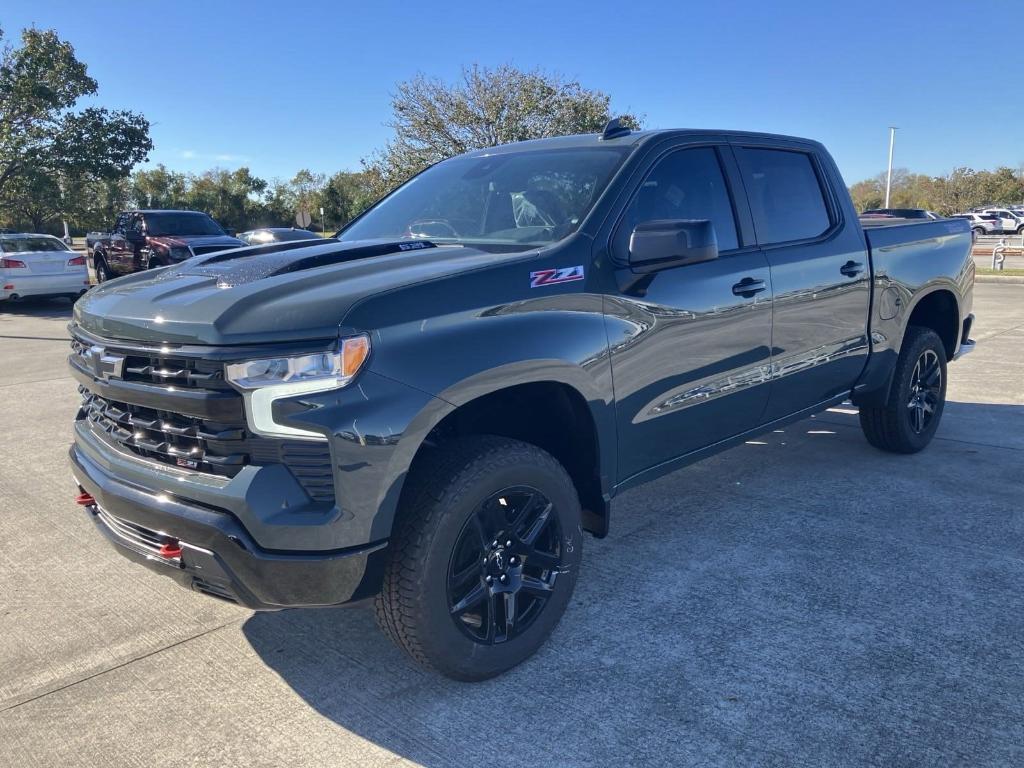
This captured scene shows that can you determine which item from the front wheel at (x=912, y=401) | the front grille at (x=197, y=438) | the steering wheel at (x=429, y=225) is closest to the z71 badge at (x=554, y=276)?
the steering wheel at (x=429, y=225)

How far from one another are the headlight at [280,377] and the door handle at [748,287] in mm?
2004

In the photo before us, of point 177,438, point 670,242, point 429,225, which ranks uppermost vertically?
point 429,225

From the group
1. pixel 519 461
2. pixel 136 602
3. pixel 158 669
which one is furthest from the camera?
pixel 136 602

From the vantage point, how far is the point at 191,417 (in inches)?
97.0

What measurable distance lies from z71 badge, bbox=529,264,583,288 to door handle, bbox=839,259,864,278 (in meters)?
2.02

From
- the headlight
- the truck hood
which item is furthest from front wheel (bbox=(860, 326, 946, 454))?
the headlight

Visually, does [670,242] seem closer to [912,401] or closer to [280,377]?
[280,377]

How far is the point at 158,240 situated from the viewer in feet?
53.8

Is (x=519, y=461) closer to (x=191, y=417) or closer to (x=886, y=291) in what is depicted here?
(x=191, y=417)

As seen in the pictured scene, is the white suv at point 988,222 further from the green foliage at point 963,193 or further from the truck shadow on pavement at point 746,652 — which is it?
the truck shadow on pavement at point 746,652

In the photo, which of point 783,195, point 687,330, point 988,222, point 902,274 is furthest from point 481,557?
point 988,222

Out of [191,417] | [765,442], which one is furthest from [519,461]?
[765,442]

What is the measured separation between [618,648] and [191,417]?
1.72 m

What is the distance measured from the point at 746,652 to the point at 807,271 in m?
2.00
